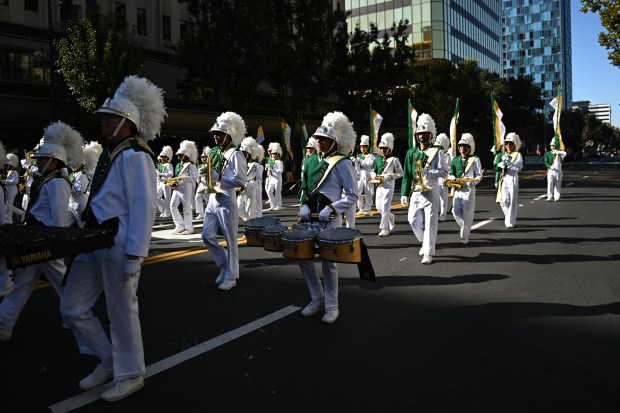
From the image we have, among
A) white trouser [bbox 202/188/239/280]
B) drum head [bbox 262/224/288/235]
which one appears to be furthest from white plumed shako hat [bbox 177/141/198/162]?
drum head [bbox 262/224/288/235]

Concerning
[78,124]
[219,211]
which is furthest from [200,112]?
[219,211]

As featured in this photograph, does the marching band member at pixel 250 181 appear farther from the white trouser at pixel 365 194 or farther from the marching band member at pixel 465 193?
the marching band member at pixel 465 193

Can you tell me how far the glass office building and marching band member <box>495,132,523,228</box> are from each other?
48.4 meters

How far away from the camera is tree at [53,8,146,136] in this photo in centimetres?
2127

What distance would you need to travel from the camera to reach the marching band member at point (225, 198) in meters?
7.20

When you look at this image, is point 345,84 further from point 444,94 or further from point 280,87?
point 444,94

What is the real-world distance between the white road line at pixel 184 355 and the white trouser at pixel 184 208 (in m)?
7.50

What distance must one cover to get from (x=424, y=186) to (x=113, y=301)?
5956mm

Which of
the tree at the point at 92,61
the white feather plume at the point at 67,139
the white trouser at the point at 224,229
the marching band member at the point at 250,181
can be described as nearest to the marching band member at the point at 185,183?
the marching band member at the point at 250,181

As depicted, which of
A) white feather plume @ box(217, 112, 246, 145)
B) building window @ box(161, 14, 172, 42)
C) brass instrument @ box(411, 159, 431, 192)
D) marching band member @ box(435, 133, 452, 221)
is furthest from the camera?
building window @ box(161, 14, 172, 42)

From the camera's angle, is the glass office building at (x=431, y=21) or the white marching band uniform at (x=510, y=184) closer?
the white marching band uniform at (x=510, y=184)

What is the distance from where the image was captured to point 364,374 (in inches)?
169

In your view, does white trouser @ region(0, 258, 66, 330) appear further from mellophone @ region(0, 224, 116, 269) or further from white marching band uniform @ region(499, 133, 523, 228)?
white marching band uniform @ region(499, 133, 523, 228)

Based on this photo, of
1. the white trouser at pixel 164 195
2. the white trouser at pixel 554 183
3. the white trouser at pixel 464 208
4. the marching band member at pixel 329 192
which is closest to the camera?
the marching band member at pixel 329 192
